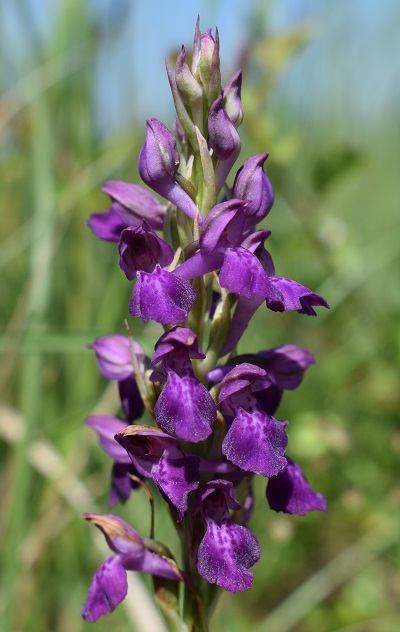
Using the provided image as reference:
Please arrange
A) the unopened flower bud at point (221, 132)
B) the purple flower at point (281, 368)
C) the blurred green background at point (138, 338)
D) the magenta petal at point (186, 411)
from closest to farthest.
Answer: the magenta petal at point (186, 411), the unopened flower bud at point (221, 132), the purple flower at point (281, 368), the blurred green background at point (138, 338)

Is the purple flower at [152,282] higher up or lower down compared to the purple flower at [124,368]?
higher up

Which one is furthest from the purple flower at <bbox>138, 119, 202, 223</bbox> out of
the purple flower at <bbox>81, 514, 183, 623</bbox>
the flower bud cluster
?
the purple flower at <bbox>81, 514, 183, 623</bbox>

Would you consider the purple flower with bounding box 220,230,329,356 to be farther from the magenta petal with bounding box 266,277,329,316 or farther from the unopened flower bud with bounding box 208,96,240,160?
the unopened flower bud with bounding box 208,96,240,160

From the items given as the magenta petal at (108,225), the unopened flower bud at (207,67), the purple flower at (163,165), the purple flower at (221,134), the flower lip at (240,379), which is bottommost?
the flower lip at (240,379)

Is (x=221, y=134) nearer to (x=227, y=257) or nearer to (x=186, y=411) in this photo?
(x=227, y=257)

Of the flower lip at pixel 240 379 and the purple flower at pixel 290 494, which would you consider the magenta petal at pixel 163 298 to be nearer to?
the flower lip at pixel 240 379

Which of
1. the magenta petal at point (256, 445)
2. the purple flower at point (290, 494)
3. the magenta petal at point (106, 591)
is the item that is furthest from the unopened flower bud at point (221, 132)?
the magenta petal at point (106, 591)

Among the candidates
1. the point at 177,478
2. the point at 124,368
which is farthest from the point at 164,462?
the point at 124,368
